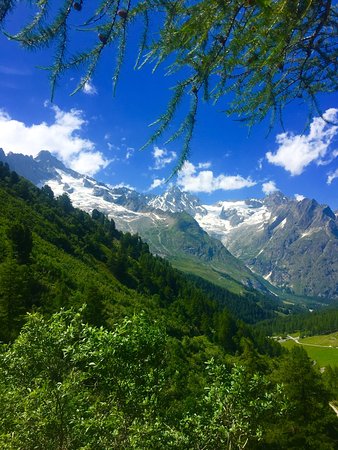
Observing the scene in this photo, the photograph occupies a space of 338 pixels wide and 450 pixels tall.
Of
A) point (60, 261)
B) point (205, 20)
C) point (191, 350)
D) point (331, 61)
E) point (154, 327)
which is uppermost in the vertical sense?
point (331, 61)

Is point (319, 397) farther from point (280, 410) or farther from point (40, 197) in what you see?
point (40, 197)

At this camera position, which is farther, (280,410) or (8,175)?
(8,175)

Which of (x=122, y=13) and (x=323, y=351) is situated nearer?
(x=122, y=13)

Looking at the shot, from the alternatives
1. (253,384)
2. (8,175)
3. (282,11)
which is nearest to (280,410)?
(253,384)

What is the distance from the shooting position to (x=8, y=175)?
424ft

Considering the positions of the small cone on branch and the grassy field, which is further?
the grassy field

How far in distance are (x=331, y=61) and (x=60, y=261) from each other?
75.7m

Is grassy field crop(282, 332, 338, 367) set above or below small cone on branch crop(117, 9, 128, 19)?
below

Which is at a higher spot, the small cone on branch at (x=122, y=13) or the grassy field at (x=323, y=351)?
the small cone on branch at (x=122, y=13)

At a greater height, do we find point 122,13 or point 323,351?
point 122,13

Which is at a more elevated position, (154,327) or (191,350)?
(154,327)

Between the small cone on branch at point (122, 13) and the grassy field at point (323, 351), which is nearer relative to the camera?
the small cone on branch at point (122, 13)

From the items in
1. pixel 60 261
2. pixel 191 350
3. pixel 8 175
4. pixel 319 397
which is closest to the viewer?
pixel 319 397

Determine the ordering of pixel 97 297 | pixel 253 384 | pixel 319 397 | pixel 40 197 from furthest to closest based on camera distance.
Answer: pixel 40 197 → pixel 97 297 → pixel 319 397 → pixel 253 384
